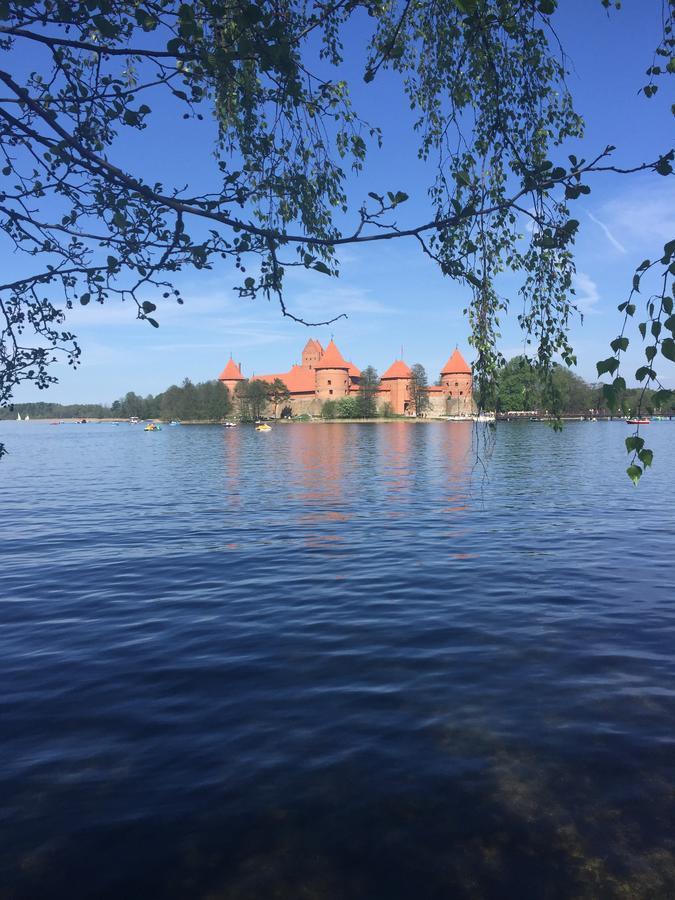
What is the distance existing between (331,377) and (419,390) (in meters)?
22.4

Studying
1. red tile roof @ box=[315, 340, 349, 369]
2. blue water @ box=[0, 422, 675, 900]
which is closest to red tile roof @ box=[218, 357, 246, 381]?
red tile roof @ box=[315, 340, 349, 369]

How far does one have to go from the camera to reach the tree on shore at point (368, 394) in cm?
16412

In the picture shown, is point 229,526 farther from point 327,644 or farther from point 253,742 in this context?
point 253,742

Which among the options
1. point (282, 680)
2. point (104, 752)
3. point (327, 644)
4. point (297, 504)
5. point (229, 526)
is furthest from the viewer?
point (297, 504)

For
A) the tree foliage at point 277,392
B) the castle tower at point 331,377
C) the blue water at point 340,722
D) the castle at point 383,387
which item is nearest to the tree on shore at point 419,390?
the castle at point 383,387

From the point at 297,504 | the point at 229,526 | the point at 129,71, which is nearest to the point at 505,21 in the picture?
the point at 129,71

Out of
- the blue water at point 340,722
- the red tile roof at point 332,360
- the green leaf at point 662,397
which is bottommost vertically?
the blue water at point 340,722

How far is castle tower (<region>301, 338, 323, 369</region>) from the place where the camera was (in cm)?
18750

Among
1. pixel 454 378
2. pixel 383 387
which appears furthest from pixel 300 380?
pixel 454 378

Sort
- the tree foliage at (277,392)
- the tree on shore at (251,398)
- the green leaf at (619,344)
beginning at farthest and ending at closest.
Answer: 1. the tree foliage at (277,392)
2. the tree on shore at (251,398)
3. the green leaf at (619,344)

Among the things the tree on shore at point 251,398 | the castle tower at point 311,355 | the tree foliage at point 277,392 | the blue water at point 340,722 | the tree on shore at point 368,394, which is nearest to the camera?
the blue water at point 340,722

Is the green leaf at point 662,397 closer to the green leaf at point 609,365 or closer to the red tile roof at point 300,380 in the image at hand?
the green leaf at point 609,365

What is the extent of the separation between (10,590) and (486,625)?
8.86m

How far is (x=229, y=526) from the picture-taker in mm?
19750
